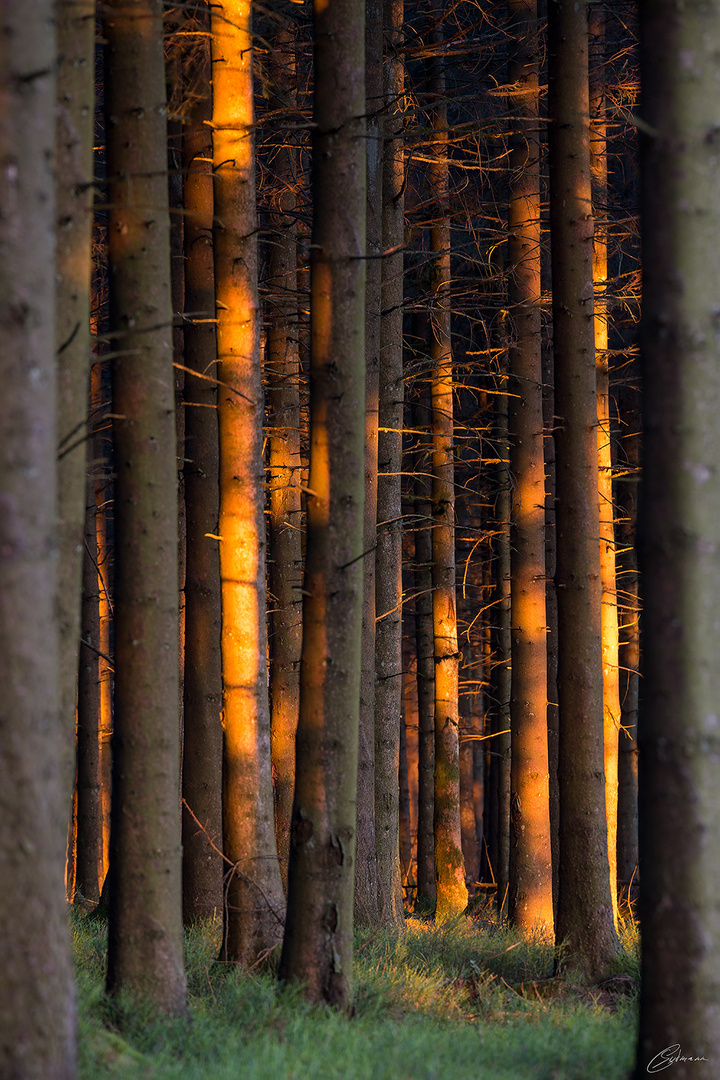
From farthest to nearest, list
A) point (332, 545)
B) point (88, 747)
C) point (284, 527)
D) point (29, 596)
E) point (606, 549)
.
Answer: point (88, 747) < point (606, 549) < point (284, 527) < point (332, 545) < point (29, 596)

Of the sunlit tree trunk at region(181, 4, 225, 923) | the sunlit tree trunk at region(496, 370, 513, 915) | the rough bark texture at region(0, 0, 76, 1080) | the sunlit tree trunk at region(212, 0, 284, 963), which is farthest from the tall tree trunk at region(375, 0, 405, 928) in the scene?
the rough bark texture at region(0, 0, 76, 1080)

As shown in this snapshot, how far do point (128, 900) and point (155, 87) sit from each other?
462 centimetres

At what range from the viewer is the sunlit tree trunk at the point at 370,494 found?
9359mm

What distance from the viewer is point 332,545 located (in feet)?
19.8

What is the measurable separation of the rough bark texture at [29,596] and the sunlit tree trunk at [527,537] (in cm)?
703

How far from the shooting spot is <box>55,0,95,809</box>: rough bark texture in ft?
15.9

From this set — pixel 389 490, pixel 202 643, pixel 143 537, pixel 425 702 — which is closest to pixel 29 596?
pixel 143 537

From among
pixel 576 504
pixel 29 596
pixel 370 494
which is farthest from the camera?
pixel 370 494

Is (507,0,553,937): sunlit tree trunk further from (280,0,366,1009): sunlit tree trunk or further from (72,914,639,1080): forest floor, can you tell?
(280,0,366,1009): sunlit tree trunk

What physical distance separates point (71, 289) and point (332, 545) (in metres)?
2.12
